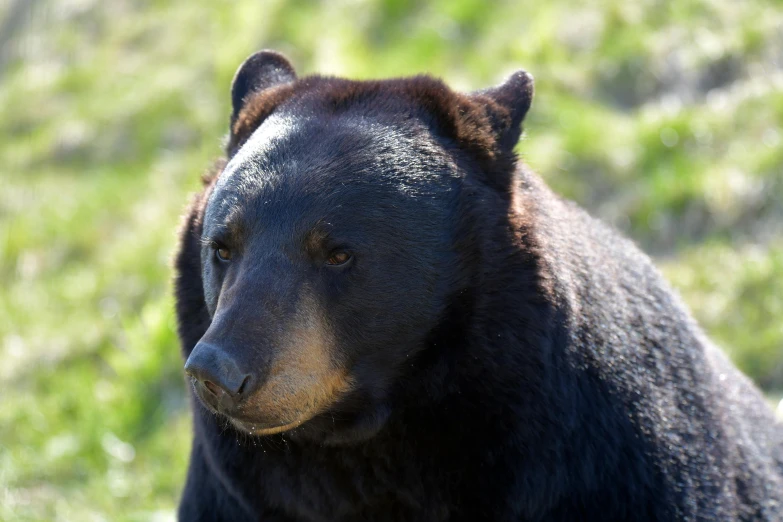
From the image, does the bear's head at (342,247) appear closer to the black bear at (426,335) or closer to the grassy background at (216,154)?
the black bear at (426,335)

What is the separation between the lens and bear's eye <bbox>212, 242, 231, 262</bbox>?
3361 millimetres

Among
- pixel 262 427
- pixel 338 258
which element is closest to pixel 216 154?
pixel 338 258

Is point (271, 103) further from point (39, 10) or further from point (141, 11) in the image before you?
point (39, 10)

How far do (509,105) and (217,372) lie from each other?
148cm

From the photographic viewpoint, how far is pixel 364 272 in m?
3.25

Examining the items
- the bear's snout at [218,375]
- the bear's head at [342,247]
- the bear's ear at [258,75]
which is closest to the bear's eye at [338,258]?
the bear's head at [342,247]

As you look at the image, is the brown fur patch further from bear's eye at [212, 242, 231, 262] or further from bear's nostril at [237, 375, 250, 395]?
bear's nostril at [237, 375, 250, 395]

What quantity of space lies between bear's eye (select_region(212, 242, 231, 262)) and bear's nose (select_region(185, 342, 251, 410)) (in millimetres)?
489

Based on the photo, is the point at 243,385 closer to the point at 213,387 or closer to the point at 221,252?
the point at 213,387

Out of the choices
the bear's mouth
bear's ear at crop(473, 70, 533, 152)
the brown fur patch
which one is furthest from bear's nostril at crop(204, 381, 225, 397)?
bear's ear at crop(473, 70, 533, 152)

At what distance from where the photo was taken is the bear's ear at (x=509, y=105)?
3.60 meters

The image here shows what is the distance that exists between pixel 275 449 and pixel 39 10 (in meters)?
8.95

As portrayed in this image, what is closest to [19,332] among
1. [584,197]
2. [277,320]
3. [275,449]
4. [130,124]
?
[130,124]

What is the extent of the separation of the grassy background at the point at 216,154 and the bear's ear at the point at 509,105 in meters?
2.81
